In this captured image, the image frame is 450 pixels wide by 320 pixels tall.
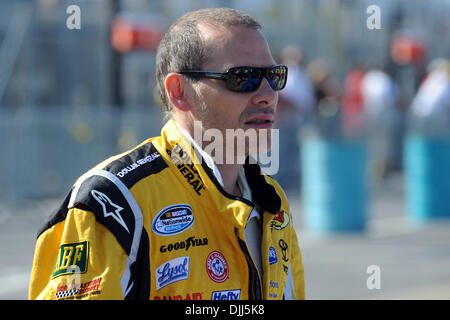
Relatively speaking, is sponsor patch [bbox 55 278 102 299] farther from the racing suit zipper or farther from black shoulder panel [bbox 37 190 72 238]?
the racing suit zipper

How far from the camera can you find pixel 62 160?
11.8 meters

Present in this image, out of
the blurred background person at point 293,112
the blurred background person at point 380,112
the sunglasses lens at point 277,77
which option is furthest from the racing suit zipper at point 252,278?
the blurred background person at point 380,112

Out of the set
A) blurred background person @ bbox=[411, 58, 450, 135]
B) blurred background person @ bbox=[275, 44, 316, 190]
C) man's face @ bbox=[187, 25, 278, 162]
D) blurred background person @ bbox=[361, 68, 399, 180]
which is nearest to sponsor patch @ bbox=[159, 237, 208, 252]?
man's face @ bbox=[187, 25, 278, 162]

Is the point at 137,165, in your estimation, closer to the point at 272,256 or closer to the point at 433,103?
the point at 272,256

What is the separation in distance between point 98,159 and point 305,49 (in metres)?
7.94

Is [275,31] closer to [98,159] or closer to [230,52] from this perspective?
[98,159]

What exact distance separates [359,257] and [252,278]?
5.85 meters

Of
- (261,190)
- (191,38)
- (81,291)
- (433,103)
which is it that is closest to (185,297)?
(81,291)

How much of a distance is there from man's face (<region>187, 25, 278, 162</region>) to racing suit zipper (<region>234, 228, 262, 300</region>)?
0.37 meters

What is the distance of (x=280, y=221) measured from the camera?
263cm

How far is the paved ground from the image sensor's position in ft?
22.0

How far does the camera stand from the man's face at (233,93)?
2492 mm

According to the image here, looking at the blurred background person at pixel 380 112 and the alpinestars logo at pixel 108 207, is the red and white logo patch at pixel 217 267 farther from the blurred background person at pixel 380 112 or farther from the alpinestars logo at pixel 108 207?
the blurred background person at pixel 380 112

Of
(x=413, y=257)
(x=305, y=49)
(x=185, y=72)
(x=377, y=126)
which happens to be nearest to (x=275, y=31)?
(x=305, y=49)
